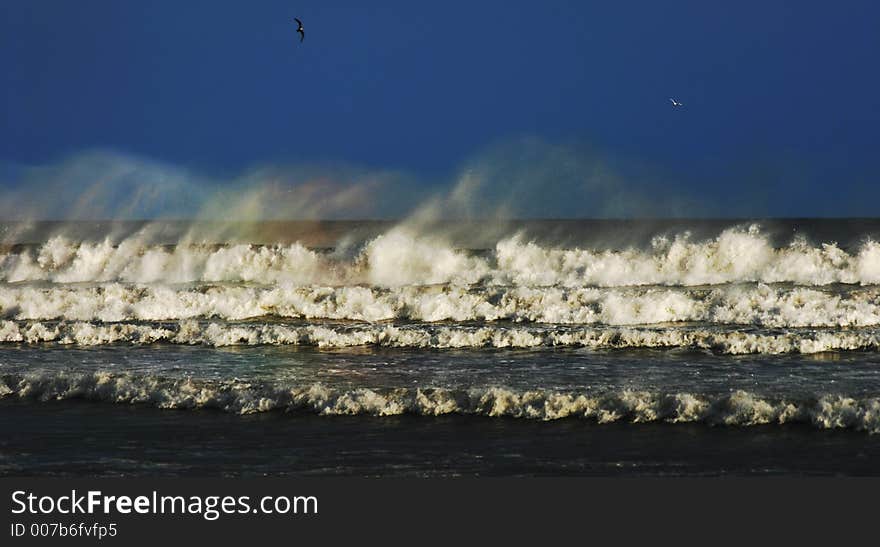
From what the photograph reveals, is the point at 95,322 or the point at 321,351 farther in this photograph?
the point at 95,322

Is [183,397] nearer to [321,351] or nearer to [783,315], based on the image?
[321,351]

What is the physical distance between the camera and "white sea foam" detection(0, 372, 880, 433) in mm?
10086

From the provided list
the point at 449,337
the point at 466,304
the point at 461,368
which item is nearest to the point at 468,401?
the point at 461,368

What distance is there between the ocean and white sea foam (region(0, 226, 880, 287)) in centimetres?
8

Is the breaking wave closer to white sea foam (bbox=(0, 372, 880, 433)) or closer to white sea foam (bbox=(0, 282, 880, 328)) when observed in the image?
white sea foam (bbox=(0, 282, 880, 328))

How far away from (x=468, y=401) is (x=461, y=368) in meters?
2.73

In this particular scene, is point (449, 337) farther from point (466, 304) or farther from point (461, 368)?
point (466, 304)


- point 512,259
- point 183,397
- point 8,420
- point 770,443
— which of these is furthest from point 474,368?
point 512,259

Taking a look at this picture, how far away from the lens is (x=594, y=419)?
34.3ft

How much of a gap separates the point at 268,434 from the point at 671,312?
10763 mm

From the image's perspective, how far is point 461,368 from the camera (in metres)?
13.8

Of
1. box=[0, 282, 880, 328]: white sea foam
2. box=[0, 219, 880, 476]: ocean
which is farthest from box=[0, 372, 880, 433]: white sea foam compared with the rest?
box=[0, 282, 880, 328]: white sea foam

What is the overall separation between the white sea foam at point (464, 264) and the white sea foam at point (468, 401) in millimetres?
13145

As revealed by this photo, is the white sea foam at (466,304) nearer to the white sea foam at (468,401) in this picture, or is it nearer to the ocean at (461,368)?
the ocean at (461,368)
